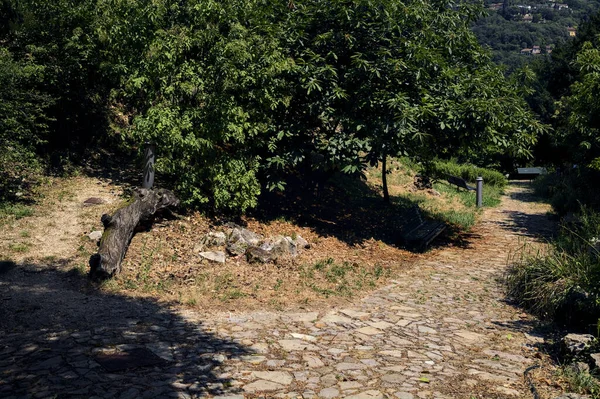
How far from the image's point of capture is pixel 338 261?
10.4 meters

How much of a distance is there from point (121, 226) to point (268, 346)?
3.75 m

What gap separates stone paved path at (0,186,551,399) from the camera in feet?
17.1

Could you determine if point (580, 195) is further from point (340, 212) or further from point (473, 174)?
point (473, 174)

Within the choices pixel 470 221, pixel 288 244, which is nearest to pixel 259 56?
pixel 288 244

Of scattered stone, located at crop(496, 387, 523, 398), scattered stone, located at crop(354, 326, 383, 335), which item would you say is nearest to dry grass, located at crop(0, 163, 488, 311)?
scattered stone, located at crop(354, 326, 383, 335)

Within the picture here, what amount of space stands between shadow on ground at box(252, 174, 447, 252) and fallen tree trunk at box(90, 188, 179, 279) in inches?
100

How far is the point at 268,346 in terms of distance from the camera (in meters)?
6.33

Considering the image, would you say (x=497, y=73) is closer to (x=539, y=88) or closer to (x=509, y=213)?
(x=509, y=213)

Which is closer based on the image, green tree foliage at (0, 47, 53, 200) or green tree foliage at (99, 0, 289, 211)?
green tree foliage at (0, 47, 53, 200)

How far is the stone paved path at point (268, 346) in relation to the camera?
5.21m

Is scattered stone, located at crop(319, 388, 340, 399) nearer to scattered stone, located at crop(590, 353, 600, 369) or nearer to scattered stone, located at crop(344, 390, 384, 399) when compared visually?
scattered stone, located at crop(344, 390, 384, 399)

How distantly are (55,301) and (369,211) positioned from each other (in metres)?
8.80

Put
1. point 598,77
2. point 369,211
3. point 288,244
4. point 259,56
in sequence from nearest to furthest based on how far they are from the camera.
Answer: point 288,244
point 259,56
point 598,77
point 369,211

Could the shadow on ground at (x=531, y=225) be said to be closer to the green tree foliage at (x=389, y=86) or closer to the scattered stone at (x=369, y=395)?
the green tree foliage at (x=389, y=86)
